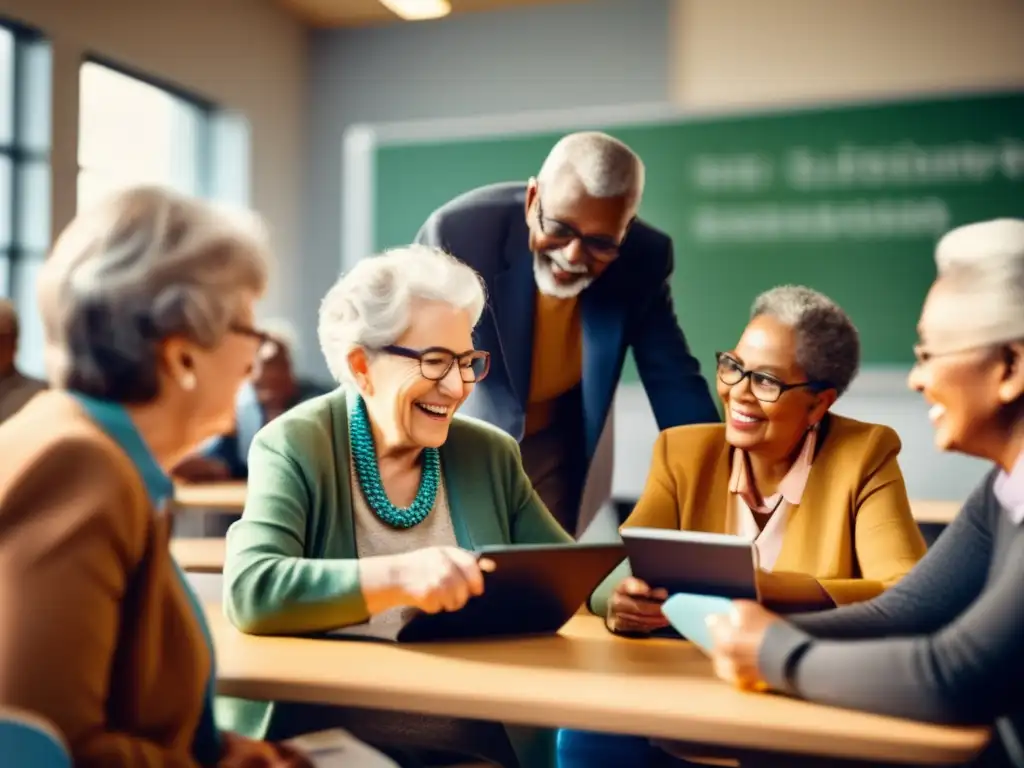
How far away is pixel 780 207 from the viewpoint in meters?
4.24

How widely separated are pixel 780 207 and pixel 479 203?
7.75 feet

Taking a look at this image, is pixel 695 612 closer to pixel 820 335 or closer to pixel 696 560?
pixel 696 560

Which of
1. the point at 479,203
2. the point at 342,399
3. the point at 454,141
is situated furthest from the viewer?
the point at 454,141

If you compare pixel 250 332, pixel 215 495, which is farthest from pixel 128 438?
pixel 215 495

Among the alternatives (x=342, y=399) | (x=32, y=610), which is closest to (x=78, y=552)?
(x=32, y=610)

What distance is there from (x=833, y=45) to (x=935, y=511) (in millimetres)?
4055

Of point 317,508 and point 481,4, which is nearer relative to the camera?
point 317,508

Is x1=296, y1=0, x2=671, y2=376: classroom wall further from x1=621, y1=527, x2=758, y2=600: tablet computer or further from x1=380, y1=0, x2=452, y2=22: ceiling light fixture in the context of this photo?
x1=621, y1=527, x2=758, y2=600: tablet computer

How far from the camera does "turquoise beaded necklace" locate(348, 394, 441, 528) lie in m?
1.74

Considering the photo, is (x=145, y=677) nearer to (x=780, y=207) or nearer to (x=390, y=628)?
(x=390, y=628)

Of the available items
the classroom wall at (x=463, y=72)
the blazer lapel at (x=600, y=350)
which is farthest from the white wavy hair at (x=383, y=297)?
the classroom wall at (x=463, y=72)

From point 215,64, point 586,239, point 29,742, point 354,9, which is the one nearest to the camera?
point 29,742

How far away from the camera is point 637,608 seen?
1.67 metres

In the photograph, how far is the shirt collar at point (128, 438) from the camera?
3.73 ft
